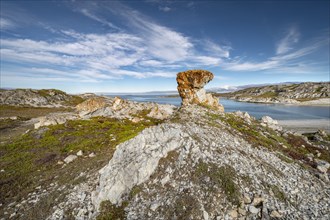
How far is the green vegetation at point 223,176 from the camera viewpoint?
12.5 metres

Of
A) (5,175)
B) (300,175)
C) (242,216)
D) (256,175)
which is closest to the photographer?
(242,216)

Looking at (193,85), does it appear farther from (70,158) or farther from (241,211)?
(241,211)

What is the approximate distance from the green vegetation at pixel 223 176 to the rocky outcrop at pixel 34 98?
12523 cm

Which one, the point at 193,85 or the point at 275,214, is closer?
the point at 275,214

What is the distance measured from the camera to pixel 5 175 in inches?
709

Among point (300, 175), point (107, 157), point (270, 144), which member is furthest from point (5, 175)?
point (270, 144)

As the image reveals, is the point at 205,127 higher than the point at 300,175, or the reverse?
the point at 205,127

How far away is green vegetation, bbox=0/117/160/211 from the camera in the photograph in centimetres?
1673

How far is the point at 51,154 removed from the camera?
22.3 meters

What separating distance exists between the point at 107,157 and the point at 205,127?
10986mm

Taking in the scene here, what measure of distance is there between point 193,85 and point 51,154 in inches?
1105

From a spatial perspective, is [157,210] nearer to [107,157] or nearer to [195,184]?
[195,184]

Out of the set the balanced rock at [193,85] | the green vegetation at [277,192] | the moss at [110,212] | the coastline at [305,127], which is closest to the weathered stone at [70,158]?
the moss at [110,212]

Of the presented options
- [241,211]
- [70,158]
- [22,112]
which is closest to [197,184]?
[241,211]
